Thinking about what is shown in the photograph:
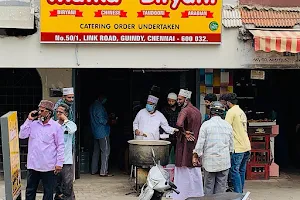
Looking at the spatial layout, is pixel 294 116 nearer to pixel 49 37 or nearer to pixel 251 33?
pixel 251 33

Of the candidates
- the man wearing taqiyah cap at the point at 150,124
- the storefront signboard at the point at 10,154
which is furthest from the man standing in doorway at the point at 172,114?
the storefront signboard at the point at 10,154

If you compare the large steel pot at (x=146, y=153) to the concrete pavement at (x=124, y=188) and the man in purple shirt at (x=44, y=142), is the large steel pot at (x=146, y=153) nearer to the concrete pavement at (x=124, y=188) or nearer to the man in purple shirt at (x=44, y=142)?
the concrete pavement at (x=124, y=188)

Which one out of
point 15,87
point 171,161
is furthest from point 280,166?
point 15,87

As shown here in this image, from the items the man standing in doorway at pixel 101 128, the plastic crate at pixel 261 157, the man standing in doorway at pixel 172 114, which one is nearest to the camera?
the man standing in doorway at pixel 172 114

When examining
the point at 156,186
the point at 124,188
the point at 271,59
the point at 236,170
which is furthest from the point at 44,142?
the point at 271,59

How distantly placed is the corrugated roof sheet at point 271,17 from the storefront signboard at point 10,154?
501 centimetres

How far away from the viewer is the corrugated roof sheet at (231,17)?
10.4m

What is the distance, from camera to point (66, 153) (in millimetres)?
8734

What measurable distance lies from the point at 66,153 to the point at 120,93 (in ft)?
17.1

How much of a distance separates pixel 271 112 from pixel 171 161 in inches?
106

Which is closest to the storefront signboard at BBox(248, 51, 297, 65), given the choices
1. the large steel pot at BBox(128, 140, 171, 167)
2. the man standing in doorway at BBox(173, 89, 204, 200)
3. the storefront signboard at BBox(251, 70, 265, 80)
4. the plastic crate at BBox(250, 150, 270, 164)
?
the storefront signboard at BBox(251, 70, 265, 80)

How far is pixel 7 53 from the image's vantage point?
10133 mm

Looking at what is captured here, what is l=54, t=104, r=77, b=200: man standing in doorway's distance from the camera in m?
8.71

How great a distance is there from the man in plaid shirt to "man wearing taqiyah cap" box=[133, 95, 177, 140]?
2.04 m
